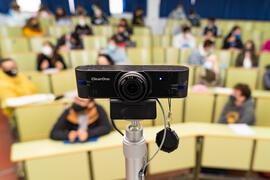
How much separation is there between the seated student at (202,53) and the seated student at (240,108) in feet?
3.97

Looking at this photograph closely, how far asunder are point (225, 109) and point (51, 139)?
154cm

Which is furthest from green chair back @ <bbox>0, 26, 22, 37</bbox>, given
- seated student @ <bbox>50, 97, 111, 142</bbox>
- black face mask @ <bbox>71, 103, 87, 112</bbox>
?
black face mask @ <bbox>71, 103, 87, 112</bbox>

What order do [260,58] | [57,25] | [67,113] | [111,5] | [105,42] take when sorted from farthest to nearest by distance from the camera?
1. [57,25]
2. [105,42]
3. [260,58]
4. [67,113]
5. [111,5]

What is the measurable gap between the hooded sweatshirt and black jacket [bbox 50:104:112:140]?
1.08 meters

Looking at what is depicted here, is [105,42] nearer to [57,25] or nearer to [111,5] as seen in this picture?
[57,25]

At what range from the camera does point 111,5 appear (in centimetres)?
71

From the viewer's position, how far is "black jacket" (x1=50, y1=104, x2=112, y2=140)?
158 centimetres

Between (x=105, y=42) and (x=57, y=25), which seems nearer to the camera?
(x=105, y=42)

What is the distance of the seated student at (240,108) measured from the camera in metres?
1.87

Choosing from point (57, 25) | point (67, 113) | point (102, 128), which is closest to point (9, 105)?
point (67, 113)

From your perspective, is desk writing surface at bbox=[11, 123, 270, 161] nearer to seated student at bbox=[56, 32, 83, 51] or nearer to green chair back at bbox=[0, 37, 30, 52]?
seated student at bbox=[56, 32, 83, 51]

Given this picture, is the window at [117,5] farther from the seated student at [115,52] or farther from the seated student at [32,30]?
the seated student at [32,30]

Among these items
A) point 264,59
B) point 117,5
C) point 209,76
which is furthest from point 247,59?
point 117,5

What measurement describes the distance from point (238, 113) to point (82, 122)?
1.37 m
